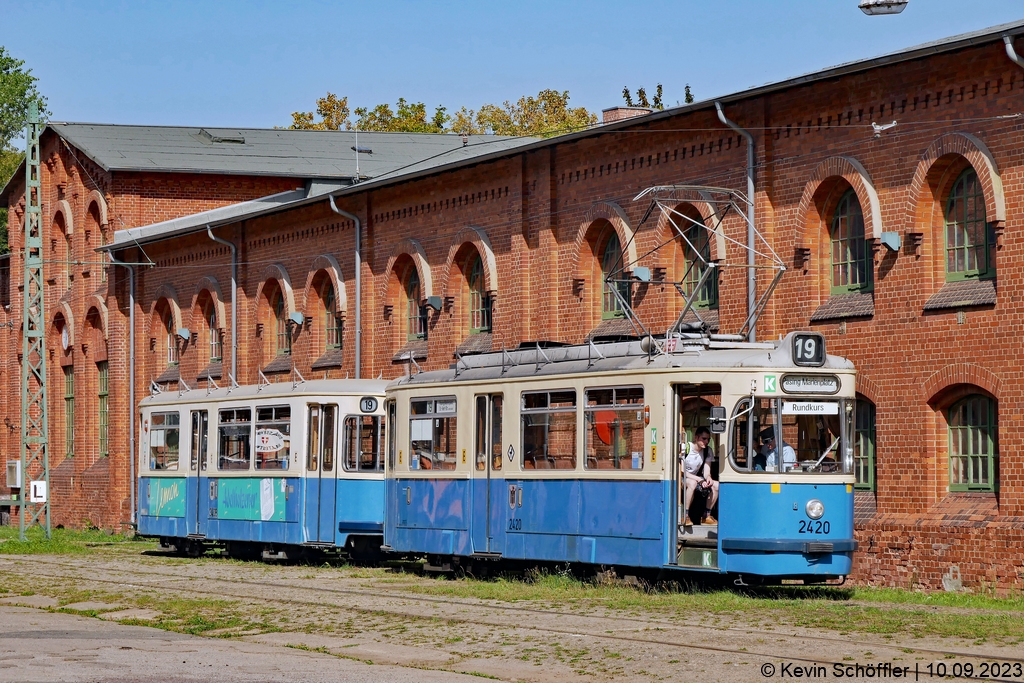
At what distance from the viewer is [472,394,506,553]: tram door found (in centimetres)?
2053

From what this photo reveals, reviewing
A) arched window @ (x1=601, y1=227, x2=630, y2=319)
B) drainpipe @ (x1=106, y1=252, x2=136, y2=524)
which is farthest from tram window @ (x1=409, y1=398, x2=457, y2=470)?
drainpipe @ (x1=106, y1=252, x2=136, y2=524)

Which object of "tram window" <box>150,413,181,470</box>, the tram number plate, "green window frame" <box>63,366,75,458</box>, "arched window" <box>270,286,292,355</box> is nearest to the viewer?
the tram number plate

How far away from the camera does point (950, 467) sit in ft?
66.7

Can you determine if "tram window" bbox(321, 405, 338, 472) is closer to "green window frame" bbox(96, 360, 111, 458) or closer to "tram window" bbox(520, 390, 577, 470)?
"tram window" bbox(520, 390, 577, 470)

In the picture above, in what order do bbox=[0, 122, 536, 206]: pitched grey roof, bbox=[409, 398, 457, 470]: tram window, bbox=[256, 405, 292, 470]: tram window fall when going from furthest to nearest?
bbox=[0, 122, 536, 206]: pitched grey roof < bbox=[256, 405, 292, 470]: tram window < bbox=[409, 398, 457, 470]: tram window

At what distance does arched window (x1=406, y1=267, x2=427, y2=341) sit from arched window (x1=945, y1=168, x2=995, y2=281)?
13340 millimetres

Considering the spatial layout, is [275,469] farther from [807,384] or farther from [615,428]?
[807,384]

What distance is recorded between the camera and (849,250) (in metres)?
22.0

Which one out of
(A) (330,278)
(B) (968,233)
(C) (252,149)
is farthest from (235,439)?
(C) (252,149)

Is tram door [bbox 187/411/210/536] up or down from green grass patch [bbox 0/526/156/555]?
up

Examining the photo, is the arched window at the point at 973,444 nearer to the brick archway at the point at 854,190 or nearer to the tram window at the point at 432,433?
the brick archway at the point at 854,190

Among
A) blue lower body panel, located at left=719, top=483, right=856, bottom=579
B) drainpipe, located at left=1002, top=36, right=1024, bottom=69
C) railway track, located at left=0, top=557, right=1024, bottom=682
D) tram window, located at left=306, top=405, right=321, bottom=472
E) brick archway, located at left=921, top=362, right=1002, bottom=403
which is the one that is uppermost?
drainpipe, located at left=1002, top=36, right=1024, bottom=69

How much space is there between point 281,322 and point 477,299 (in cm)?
802

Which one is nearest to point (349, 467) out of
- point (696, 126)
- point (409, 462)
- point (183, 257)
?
point (409, 462)
